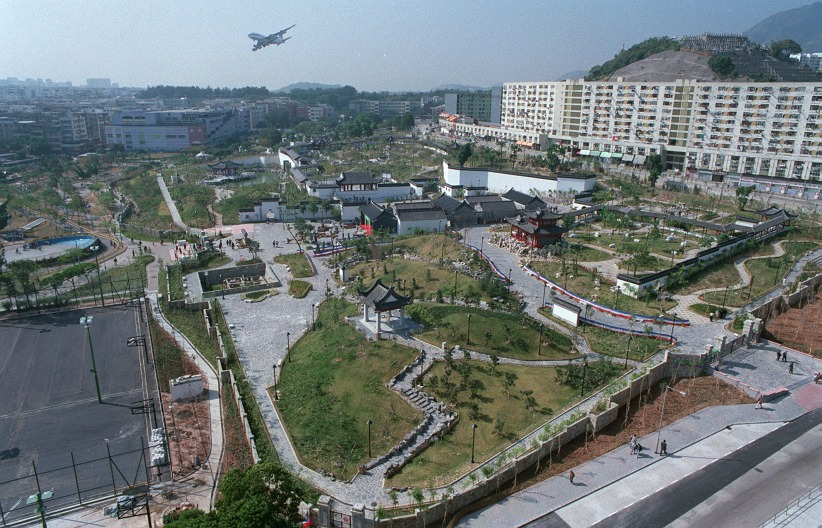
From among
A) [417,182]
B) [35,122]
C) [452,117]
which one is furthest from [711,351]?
[35,122]

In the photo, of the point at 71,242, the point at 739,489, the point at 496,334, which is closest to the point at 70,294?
the point at 71,242

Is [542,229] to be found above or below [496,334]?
above

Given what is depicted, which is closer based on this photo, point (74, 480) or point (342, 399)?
point (74, 480)

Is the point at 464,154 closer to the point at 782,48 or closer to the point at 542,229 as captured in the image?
the point at 542,229

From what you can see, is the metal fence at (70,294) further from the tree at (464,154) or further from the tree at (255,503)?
the tree at (464,154)

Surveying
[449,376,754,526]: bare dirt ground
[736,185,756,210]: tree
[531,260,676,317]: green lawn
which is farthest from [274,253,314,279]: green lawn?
[736,185,756,210]: tree

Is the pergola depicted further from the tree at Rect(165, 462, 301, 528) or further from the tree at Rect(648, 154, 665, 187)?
the tree at Rect(648, 154, 665, 187)
